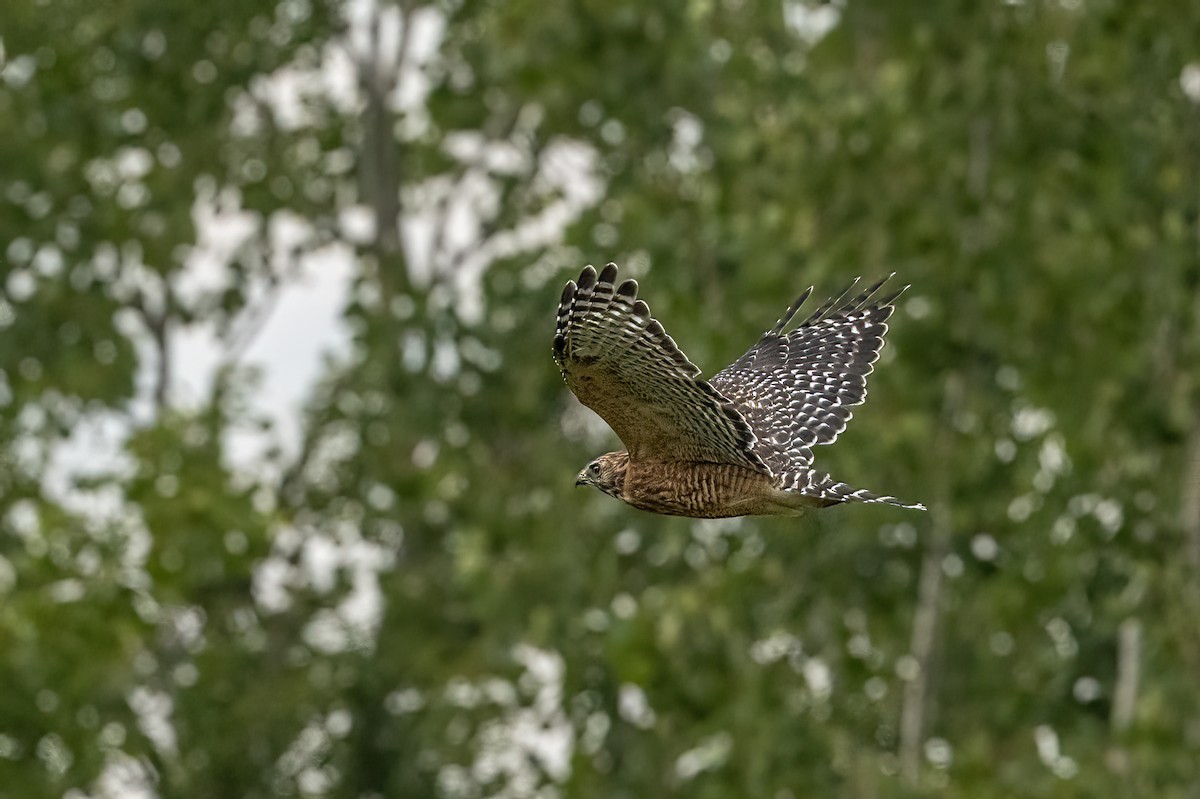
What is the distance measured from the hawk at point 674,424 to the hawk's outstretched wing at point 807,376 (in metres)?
0.01

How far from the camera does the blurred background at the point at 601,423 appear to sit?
16078 mm

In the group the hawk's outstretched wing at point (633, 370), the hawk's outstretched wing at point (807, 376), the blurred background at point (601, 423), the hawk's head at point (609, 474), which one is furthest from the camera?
the blurred background at point (601, 423)

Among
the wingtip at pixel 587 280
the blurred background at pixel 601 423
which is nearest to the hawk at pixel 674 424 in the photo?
the wingtip at pixel 587 280

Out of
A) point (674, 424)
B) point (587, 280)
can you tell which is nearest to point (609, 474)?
point (674, 424)

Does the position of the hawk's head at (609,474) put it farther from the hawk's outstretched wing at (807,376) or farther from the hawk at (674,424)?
the hawk's outstretched wing at (807,376)

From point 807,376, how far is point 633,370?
2081mm

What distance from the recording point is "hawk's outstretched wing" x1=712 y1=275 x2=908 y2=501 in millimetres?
8461

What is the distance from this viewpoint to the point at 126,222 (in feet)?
77.5

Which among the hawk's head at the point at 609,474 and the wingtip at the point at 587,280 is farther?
the hawk's head at the point at 609,474

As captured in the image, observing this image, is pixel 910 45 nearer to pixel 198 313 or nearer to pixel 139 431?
pixel 139 431

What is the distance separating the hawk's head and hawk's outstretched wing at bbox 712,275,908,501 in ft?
1.32

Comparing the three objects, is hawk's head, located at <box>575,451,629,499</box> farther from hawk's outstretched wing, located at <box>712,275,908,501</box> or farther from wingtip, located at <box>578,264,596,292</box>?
wingtip, located at <box>578,264,596,292</box>

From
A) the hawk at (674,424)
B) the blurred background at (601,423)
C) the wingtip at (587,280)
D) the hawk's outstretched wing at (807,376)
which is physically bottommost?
the hawk at (674,424)

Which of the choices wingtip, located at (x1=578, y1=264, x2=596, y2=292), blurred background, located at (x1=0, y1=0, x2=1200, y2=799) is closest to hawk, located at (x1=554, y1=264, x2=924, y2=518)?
wingtip, located at (x1=578, y1=264, x2=596, y2=292)
